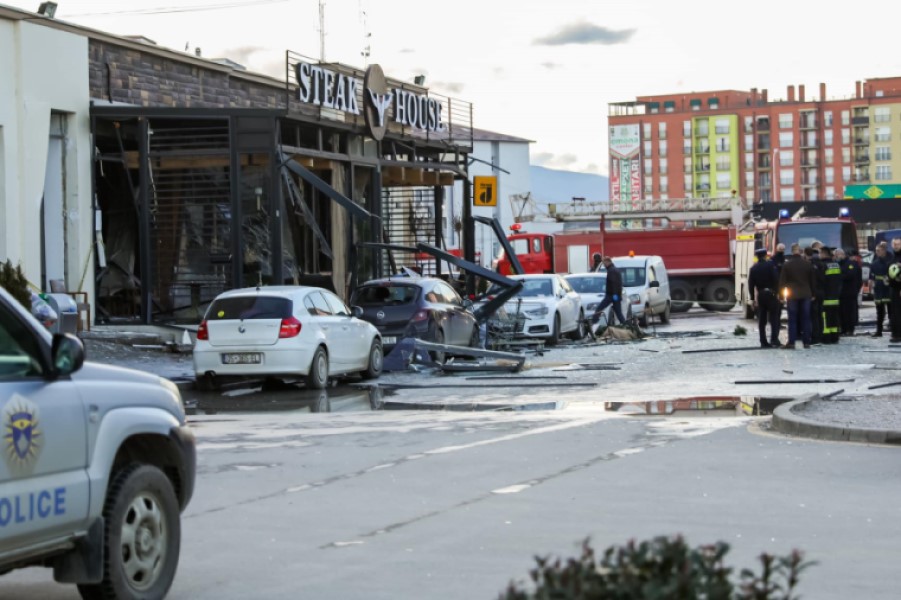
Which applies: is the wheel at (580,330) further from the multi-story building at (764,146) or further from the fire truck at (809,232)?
the multi-story building at (764,146)

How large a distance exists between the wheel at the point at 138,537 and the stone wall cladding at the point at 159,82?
24539mm

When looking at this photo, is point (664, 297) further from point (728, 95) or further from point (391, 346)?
point (728, 95)

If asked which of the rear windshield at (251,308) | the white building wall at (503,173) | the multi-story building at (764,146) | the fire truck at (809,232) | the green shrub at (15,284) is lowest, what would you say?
the rear windshield at (251,308)

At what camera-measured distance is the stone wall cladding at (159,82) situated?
30.7 m

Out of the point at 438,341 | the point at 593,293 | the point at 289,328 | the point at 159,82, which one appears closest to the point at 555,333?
the point at 593,293

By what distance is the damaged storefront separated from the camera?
30297 millimetres

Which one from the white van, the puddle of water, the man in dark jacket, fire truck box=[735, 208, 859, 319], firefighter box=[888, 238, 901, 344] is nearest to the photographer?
the puddle of water

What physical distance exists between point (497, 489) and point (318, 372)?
10687mm

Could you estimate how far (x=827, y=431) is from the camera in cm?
1424

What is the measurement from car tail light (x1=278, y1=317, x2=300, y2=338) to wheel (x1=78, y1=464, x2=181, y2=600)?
13835 millimetres

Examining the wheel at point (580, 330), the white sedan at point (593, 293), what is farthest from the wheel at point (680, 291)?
the wheel at point (580, 330)

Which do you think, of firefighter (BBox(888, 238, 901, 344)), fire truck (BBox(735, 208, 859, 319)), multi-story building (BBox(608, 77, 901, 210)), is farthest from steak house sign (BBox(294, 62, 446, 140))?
multi-story building (BBox(608, 77, 901, 210))

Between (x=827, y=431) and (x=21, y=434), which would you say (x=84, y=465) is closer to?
(x=21, y=434)

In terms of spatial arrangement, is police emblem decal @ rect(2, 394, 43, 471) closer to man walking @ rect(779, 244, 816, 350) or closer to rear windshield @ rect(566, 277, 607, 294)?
man walking @ rect(779, 244, 816, 350)
